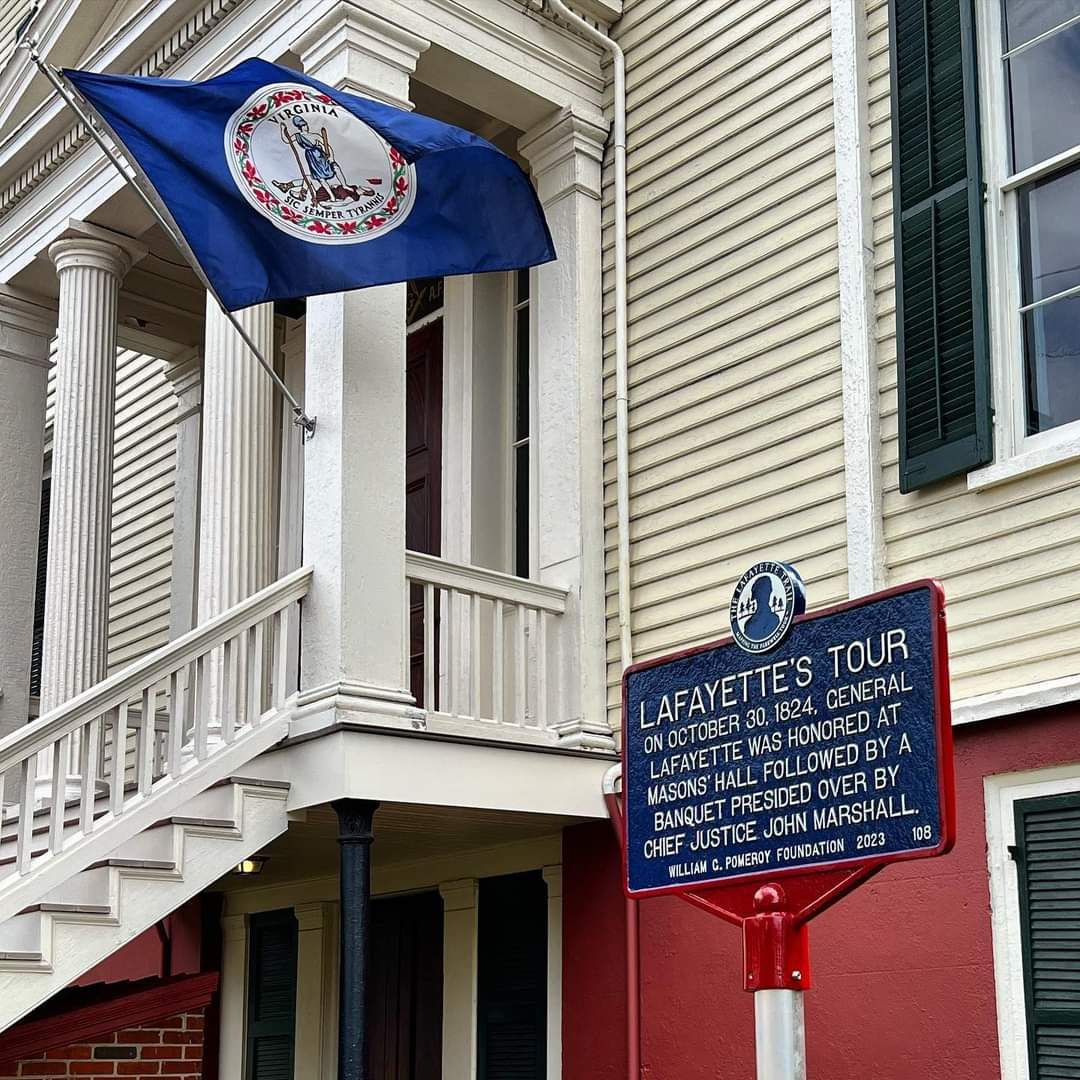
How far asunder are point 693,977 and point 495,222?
3669 mm

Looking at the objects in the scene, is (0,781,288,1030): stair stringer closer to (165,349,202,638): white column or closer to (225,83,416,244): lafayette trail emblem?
(225,83,416,244): lafayette trail emblem

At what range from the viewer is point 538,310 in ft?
28.9

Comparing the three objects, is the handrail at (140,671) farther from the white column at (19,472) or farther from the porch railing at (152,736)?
the white column at (19,472)

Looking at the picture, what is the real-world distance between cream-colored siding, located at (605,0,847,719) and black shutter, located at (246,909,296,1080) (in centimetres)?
330

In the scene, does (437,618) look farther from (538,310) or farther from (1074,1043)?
(1074,1043)

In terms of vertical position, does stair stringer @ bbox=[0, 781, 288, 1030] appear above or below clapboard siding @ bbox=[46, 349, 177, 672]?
below

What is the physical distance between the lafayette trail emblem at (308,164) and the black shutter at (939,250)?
92.6 inches

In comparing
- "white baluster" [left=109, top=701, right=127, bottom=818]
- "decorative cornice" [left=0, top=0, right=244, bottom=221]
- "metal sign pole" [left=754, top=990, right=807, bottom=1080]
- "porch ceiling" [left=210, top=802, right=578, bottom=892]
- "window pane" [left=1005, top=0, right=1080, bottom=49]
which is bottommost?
"metal sign pole" [left=754, top=990, right=807, bottom=1080]

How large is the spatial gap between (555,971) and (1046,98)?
4744mm

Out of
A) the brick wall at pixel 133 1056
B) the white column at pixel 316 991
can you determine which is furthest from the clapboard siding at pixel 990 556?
the white column at pixel 316 991

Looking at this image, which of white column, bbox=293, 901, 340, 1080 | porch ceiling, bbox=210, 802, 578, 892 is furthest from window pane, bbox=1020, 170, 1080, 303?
white column, bbox=293, 901, 340, 1080

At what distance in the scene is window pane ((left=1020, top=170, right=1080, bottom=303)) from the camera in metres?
6.50

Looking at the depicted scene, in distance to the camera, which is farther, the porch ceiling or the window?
the window

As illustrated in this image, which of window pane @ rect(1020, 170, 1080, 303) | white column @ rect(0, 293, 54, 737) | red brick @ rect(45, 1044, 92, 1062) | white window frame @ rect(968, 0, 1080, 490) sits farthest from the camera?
white column @ rect(0, 293, 54, 737)
